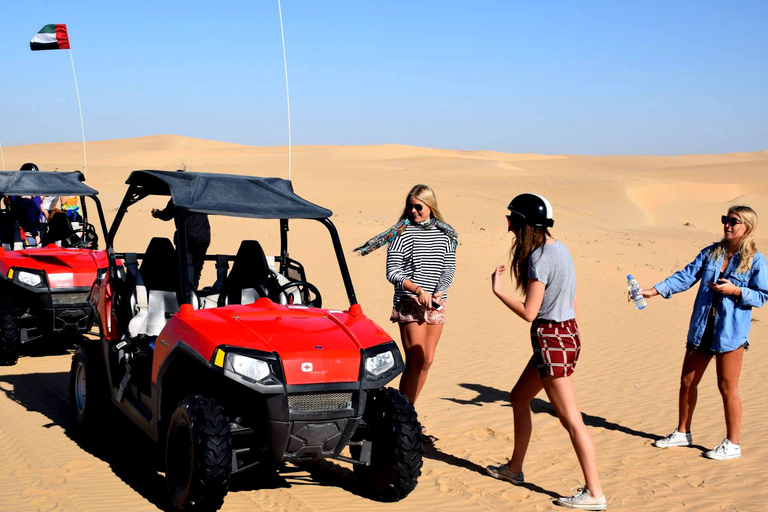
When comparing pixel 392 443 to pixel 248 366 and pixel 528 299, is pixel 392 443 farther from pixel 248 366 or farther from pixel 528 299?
pixel 528 299

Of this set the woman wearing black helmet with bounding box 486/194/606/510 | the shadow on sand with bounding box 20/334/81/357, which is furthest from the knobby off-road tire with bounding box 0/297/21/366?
the woman wearing black helmet with bounding box 486/194/606/510

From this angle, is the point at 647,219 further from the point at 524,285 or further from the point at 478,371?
the point at 524,285

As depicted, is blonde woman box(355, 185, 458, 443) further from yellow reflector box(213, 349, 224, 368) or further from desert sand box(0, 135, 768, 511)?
yellow reflector box(213, 349, 224, 368)

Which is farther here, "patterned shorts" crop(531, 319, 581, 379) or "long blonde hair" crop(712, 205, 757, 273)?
"long blonde hair" crop(712, 205, 757, 273)

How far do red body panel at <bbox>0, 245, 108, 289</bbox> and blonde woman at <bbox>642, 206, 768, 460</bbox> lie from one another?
563 centimetres

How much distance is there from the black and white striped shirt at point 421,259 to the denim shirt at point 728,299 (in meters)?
1.59

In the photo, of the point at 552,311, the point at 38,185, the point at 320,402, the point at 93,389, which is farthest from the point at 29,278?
the point at 552,311

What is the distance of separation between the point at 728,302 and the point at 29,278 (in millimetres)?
6534

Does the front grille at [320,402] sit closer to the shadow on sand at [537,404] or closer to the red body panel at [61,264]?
the shadow on sand at [537,404]

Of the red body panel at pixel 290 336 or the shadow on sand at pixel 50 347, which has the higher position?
the red body panel at pixel 290 336

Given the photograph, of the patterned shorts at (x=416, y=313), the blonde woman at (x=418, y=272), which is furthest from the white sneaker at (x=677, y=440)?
the patterned shorts at (x=416, y=313)

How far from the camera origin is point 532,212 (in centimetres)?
475

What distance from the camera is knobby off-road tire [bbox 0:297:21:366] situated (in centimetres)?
820

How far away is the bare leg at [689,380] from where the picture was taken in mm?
6078
